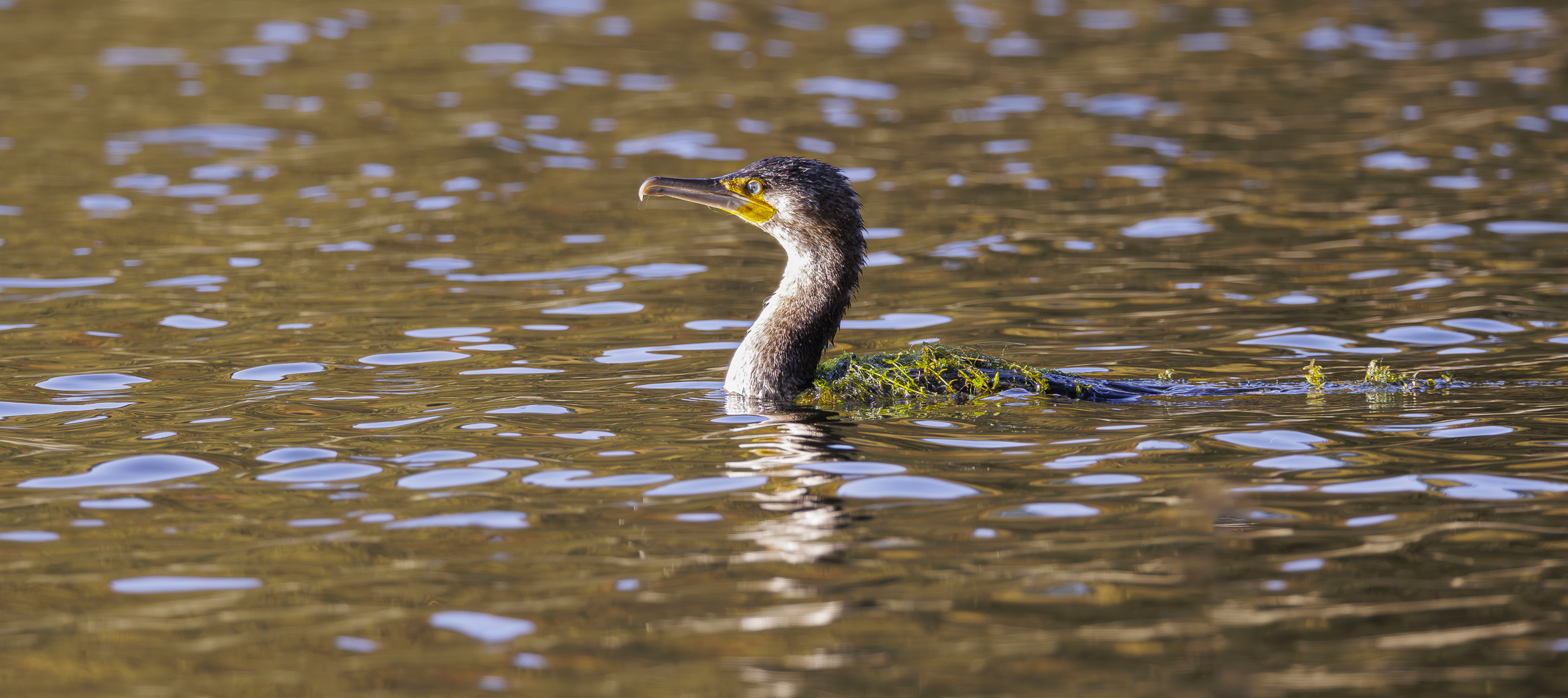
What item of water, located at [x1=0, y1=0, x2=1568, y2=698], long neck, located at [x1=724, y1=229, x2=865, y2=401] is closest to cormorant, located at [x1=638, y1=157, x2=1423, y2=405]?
long neck, located at [x1=724, y1=229, x2=865, y2=401]

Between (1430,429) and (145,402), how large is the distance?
704 centimetres

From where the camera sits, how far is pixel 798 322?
9.19 m

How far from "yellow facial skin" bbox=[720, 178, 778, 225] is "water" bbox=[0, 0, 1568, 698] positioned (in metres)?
1.12

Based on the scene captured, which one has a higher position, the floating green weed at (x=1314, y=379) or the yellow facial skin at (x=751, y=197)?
the yellow facial skin at (x=751, y=197)

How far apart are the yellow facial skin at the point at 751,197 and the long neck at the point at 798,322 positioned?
18 cm

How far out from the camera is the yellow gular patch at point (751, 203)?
9.56 m

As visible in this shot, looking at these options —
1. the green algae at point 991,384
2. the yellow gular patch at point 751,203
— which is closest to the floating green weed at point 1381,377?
the green algae at point 991,384

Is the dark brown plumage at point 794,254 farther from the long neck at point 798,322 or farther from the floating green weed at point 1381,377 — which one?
the floating green weed at point 1381,377

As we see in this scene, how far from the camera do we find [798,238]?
9.49m

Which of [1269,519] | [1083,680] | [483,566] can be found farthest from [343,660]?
[1269,519]

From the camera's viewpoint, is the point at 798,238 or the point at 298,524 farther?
the point at 798,238

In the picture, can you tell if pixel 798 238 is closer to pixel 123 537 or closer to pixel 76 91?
pixel 123 537

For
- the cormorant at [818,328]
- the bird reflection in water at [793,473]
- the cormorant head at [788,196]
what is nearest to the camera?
the bird reflection in water at [793,473]

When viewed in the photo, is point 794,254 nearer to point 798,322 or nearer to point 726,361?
point 798,322
